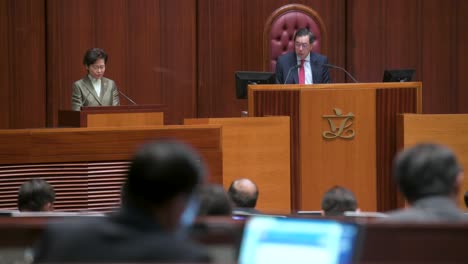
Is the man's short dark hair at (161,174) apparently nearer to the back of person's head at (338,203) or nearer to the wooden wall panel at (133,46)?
the back of person's head at (338,203)

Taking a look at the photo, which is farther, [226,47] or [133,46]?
[226,47]

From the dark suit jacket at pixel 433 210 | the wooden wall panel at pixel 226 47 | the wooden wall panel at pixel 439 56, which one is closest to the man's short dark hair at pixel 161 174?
the dark suit jacket at pixel 433 210

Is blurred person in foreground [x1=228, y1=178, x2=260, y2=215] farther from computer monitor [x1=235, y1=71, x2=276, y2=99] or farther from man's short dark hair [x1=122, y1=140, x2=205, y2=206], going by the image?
computer monitor [x1=235, y1=71, x2=276, y2=99]

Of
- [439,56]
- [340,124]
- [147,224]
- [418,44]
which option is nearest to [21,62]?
[340,124]

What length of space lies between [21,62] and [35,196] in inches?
220

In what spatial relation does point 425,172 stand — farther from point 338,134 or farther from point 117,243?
point 338,134

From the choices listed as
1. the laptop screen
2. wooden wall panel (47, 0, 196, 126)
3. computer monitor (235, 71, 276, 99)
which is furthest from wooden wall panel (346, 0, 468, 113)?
the laptop screen

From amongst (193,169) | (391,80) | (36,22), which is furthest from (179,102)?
(193,169)

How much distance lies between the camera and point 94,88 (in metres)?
8.97

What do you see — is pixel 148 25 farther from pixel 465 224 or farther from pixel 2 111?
pixel 465 224

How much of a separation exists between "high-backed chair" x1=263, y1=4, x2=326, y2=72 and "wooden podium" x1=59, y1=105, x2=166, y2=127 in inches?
124

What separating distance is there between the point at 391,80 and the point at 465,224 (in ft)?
19.7

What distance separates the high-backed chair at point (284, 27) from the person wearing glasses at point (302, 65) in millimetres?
1542

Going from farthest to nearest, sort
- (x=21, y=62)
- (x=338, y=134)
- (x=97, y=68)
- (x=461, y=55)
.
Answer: (x=461, y=55)
(x=21, y=62)
(x=97, y=68)
(x=338, y=134)
